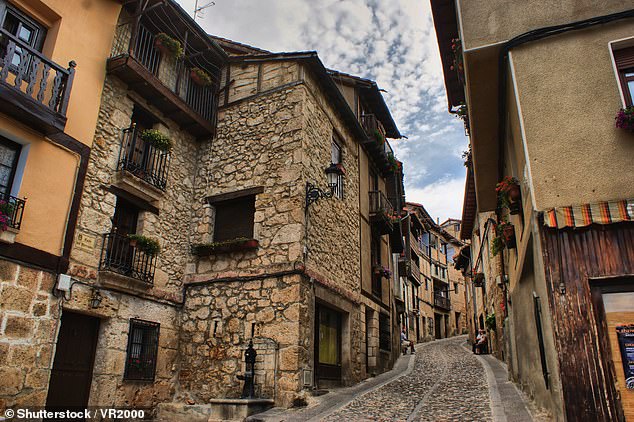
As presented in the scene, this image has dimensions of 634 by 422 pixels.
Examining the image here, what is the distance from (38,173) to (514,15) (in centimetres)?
738

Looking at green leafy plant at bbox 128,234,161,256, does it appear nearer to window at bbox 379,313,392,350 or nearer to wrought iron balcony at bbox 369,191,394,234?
wrought iron balcony at bbox 369,191,394,234

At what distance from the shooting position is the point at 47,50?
313 inches

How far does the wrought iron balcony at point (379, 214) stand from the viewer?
14.7m

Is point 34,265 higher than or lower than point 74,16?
lower

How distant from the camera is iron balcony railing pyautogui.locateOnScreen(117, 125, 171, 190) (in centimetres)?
901

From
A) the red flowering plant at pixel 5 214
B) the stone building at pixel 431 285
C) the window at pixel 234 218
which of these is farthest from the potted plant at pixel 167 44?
the stone building at pixel 431 285

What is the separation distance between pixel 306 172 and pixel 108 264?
171 inches

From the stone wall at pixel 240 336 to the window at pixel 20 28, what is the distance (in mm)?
5422

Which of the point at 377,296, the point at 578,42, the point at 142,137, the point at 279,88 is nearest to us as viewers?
the point at 578,42

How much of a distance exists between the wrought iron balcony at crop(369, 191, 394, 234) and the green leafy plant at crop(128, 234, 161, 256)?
7426mm

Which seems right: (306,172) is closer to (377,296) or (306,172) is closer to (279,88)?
(279,88)

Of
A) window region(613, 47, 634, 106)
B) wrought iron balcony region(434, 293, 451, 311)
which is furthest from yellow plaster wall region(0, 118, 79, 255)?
wrought iron balcony region(434, 293, 451, 311)

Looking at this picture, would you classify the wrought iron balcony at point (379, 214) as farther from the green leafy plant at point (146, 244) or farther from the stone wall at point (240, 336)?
the green leafy plant at point (146, 244)

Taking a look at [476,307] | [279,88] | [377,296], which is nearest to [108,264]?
[279,88]
